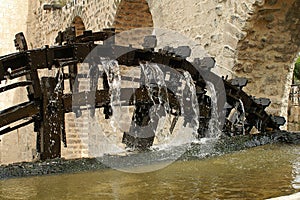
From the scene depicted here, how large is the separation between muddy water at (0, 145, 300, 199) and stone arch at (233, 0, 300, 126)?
8.54ft

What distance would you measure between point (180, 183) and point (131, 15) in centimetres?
633

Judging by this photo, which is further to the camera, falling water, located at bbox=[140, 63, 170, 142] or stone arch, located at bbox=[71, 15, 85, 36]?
stone arch, located at bbox=[71, 15, 85, 36]

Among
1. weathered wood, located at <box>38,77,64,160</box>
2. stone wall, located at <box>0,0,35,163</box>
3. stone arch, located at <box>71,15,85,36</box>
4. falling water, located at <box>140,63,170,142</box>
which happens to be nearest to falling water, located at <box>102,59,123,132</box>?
falling water, located at <box>140,63,170,142</box>

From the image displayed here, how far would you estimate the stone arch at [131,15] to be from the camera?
26.8ft

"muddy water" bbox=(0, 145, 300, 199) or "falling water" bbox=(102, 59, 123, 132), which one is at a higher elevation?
"falling water" bbox=(102, 59, 123, 132)

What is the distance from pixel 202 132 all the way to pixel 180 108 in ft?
1.10

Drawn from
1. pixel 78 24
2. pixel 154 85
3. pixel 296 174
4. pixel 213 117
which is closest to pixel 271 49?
pixel 213 117

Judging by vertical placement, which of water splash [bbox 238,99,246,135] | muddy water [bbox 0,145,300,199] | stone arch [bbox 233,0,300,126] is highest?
stone arch [bbox 233,0,300,126]

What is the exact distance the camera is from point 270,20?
5.55m

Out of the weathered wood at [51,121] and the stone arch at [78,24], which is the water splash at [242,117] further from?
the stone arch at [78,24]

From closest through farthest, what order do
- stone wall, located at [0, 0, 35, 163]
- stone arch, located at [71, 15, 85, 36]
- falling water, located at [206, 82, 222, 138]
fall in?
falling water, located at [206, 82, 222, 138]
stone arch, located at [71, 15, 85, 36]
stone wall, located at [0, 0, 35, 163]

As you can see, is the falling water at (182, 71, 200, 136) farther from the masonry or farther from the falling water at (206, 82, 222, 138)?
the masonry

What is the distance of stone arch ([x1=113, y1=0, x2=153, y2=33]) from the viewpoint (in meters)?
8.18

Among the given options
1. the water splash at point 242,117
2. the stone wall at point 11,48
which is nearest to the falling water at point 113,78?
the water splash at point 242,117
